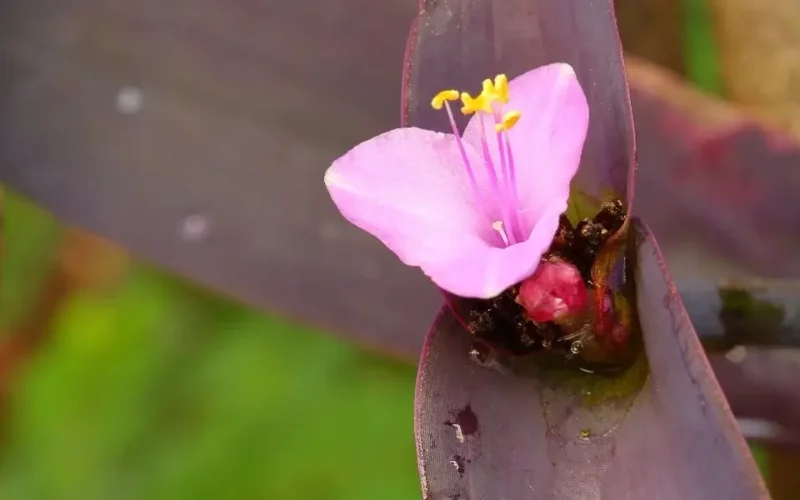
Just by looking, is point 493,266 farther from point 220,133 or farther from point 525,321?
point 220,133

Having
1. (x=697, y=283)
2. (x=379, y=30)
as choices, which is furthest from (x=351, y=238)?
(x=697, y=283)

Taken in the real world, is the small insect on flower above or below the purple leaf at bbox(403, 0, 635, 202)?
below

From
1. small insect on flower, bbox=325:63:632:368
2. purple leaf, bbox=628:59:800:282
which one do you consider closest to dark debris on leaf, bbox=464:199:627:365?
small insect on flower, bbox=325:63:632:368

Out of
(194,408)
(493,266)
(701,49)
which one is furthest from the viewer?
(194,408)

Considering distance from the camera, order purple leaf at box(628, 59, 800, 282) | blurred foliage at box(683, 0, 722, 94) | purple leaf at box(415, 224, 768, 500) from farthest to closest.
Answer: blurred foliage at box(683, 0, 722, 94) → purple leaf at box(628, 59, 800, 282) → purple leaf at box(415, 224, 768, 500)

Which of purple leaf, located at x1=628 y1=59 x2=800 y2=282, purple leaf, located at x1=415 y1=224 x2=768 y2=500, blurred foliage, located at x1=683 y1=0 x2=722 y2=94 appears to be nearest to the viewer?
purple leaf, located at x1=415 y1=224 x2=768 y2=500

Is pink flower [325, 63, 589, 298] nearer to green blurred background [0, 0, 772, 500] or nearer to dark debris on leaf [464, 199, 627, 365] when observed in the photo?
dark debris on leaf [464, 199, 627, 365]

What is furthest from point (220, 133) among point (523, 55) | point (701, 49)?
point (701, 49)
